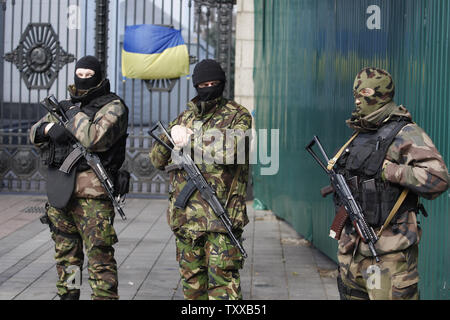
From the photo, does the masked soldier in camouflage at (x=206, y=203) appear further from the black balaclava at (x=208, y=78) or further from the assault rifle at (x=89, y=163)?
the assault rifle at (x=89, y=163)

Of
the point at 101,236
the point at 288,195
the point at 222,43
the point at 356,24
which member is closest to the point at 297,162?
the point at 288,195

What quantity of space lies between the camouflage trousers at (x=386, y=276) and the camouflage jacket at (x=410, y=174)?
2.1 inches

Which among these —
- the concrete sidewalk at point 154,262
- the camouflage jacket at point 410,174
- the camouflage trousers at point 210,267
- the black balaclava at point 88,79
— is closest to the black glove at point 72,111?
the black balaclava at point 88,79

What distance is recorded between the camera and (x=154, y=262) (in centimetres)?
700

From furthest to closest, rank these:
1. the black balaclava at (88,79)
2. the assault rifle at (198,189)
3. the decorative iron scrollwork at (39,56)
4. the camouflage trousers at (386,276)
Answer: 1. the decorative iron scrollwork at (39,56)
2. the black balaclava at (88,79)
3. the assault rifle at (198,189)
4. the camouflage trousers at (386,276)

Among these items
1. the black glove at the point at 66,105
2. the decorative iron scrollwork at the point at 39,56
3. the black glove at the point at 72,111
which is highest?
the decorative iron scrollwork at the point at 39,56

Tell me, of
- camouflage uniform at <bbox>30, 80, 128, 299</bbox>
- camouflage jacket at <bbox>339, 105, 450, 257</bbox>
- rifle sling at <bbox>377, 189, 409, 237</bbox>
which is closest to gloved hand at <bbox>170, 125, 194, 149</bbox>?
camouflage uniform at <bbox>30, 80, 128, 299</bbox>

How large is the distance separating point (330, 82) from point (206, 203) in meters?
3.03

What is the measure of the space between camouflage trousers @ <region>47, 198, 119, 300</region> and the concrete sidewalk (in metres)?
0.77

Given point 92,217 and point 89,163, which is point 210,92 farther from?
point 92,217

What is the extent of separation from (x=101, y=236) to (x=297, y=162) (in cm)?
408

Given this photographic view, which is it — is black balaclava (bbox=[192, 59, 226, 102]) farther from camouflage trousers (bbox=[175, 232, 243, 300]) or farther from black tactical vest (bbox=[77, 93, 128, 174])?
camouflage trousers (bbox=[175, 232, 243, 300])

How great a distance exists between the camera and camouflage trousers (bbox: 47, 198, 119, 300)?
4770 millimetres

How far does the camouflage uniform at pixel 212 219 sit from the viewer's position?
14.7ft
